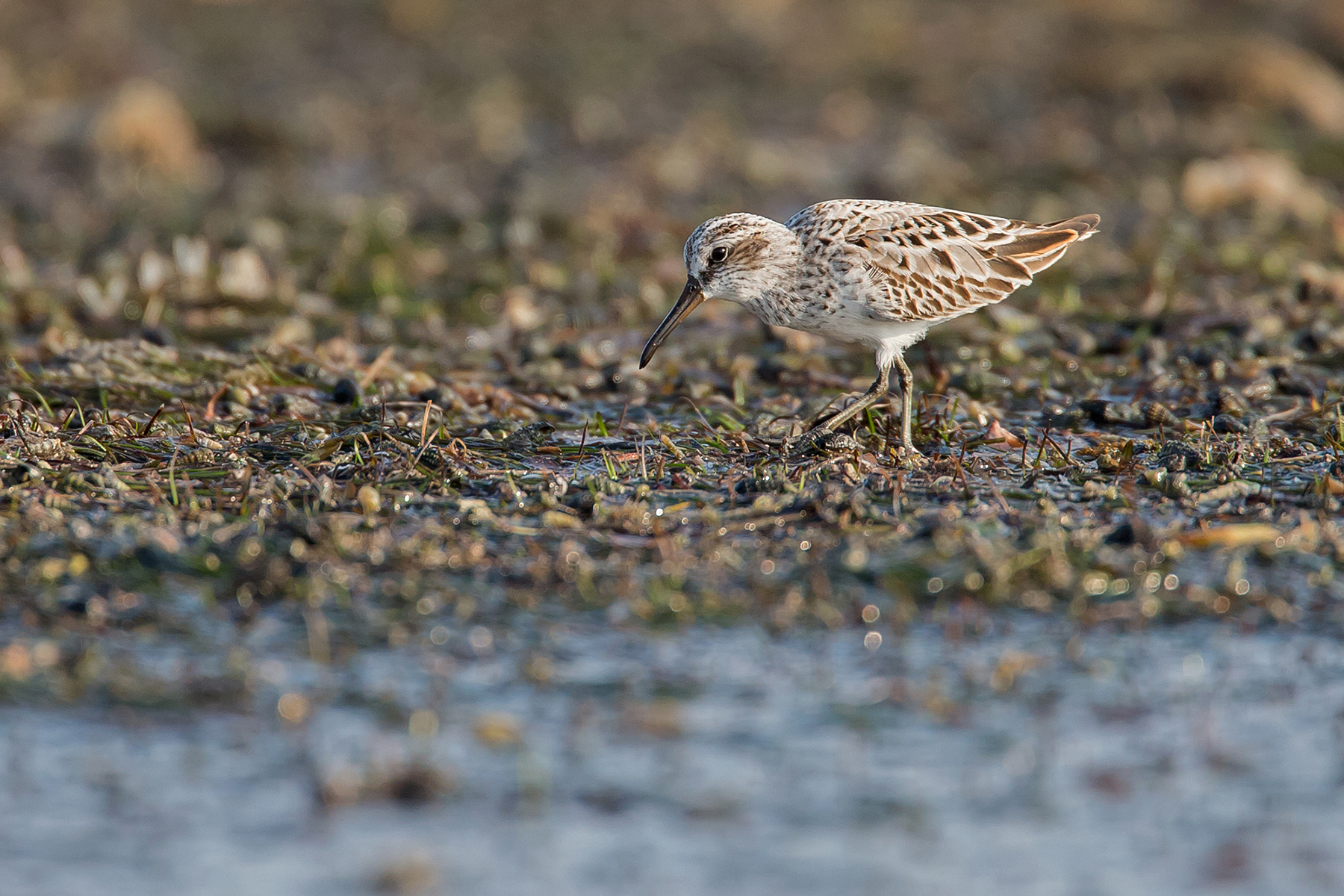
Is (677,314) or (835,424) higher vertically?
(677,314)

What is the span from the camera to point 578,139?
59.4ft

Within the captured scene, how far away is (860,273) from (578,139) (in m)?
9.63

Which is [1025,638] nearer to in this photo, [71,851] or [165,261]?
[71,851]

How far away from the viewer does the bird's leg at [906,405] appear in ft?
29.1

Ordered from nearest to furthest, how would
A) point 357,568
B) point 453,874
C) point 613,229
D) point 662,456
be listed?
point 453,874 → point 357,568 → point 662,456 → point 613,229

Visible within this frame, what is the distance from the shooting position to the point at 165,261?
12875 millimetres

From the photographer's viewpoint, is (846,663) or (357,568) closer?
(846,663)

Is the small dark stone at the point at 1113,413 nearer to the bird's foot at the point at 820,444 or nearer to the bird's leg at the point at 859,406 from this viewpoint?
the bird's leg at the point at 859,406

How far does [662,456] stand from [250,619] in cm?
267

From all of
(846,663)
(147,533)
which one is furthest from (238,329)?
(846,663)

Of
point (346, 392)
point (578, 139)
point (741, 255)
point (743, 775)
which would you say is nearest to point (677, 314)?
point (741, 255)

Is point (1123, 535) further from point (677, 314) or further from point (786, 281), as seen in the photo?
point (677, 314)

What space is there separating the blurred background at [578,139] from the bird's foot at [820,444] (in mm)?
3695

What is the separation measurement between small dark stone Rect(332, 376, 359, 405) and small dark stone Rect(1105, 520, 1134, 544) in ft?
15.4
